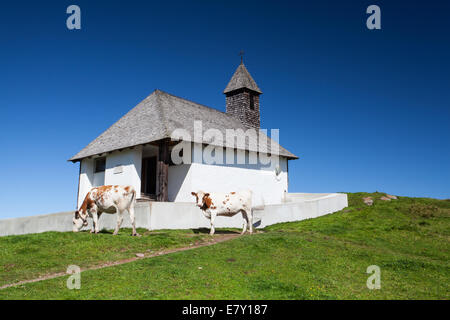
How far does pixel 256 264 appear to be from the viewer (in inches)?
425

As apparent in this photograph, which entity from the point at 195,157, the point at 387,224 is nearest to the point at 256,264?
the point at 195,157

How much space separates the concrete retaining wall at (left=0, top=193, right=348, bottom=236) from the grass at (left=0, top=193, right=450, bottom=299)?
327 centimetres

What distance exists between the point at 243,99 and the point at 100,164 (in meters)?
16.4

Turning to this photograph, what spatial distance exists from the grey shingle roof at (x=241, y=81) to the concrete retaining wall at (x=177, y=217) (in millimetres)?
12739

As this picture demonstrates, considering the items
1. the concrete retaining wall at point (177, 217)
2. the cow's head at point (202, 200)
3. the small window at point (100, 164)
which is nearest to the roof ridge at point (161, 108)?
the concrete retaining wall at point (177, 217)

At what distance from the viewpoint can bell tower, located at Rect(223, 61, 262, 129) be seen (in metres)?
35.9

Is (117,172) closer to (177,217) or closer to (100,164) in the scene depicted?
(100,164)

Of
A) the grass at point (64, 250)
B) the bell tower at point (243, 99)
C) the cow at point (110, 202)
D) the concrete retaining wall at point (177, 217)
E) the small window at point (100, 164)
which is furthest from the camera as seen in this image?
the bell tower at point (243, 99)

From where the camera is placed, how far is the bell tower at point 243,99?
118 ft

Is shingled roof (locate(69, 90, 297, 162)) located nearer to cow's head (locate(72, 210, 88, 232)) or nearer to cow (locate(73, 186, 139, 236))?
cow (locate(73, 186, 139, 236))

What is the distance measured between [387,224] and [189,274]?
55.4ft

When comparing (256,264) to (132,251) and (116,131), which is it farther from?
(116,131)
